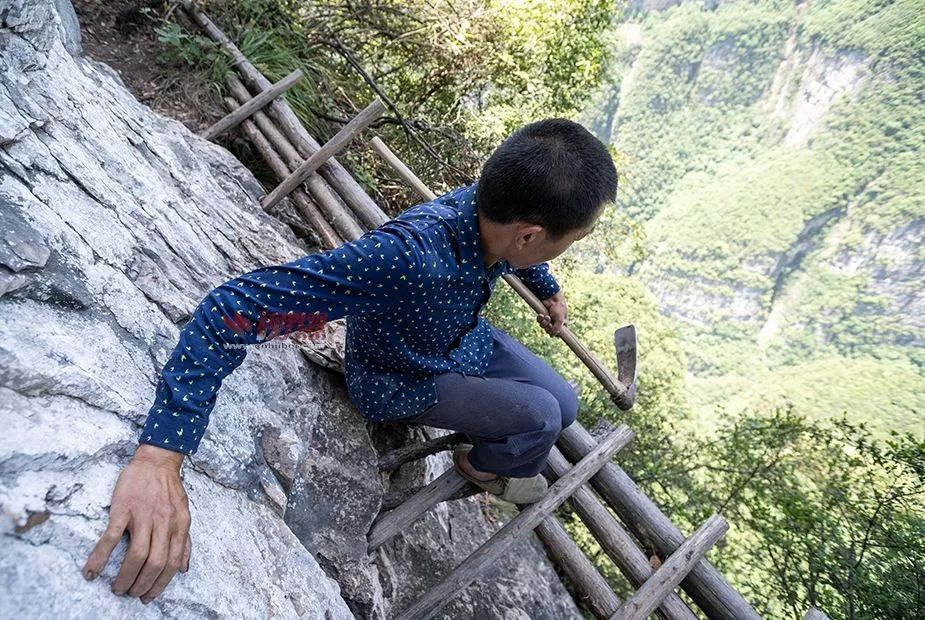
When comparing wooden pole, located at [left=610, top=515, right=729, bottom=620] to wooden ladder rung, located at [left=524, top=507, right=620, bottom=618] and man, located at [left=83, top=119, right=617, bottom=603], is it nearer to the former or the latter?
wooden ladder rung, located at [left=524, top=507, right=620, bottom=618]

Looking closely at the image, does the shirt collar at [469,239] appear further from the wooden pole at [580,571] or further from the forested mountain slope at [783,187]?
the forested mountain slope at [783,187]

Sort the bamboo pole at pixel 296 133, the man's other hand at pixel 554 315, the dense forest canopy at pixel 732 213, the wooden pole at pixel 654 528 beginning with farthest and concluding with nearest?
the dense forest canopy at pixel 732 213 < the bamboo pole at pixel 296 133 < the man's other hand at pixel 554 315 < the wooden pole at pixel 654 528

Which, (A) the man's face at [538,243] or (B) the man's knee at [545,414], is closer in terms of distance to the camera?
(A) the man's face at [538,243]

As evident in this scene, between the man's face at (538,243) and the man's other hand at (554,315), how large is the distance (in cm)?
121

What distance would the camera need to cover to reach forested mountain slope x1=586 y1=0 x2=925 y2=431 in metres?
54.8

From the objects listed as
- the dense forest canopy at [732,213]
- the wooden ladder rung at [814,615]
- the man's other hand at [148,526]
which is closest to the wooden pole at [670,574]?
the wooden ladder rung at [814,615]

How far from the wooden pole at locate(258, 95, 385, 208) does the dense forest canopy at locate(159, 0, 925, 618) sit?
0.63 m

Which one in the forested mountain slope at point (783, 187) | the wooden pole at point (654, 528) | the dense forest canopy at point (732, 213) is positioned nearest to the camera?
the wooden pole at point (654, 528)

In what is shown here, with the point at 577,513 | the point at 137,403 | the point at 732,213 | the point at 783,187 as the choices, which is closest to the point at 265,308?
the point at 137,403

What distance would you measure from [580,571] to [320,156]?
10.3ft

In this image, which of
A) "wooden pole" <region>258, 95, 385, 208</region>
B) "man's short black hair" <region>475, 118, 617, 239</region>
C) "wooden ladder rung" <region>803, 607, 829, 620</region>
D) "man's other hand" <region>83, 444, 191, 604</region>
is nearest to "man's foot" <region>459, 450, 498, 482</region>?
"man's short black hair" <region>475, 118, 617, 239</region>

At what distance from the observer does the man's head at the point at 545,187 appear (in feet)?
5.32

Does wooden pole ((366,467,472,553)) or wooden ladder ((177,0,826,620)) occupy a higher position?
wooden ladder ((177,0,826,620))

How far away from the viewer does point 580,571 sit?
9.05 feet
